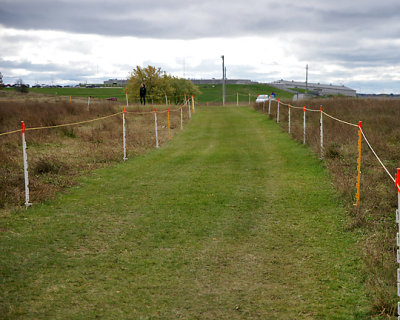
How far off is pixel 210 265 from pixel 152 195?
422 centimetres

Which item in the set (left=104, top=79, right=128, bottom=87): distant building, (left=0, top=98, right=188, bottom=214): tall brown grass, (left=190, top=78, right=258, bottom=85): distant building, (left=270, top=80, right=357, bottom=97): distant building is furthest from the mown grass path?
(left=190, top=78, right=258, bottom=85): distant building

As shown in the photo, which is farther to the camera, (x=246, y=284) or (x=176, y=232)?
(x=176, y=232)

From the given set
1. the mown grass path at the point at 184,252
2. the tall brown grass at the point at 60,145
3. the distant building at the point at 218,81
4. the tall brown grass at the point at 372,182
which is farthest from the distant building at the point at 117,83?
the mown grass path at the point at 184,252

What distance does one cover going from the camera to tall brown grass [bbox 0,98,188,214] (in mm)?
9922

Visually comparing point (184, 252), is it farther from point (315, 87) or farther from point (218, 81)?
point (218, 81)

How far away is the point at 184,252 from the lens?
6465mm

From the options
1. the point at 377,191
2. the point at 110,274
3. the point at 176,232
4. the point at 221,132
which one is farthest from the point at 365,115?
the point at 110,274

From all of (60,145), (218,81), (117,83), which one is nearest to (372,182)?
(60,145)

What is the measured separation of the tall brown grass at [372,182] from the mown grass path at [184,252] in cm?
22

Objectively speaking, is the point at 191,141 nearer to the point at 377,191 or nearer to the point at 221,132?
the point at 221,132

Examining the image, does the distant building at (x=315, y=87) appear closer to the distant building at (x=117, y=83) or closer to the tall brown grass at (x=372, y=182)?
the distant building at (x=117, y=83)

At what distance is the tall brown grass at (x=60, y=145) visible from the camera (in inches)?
391

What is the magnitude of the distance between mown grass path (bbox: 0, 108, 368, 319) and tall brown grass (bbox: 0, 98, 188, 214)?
2.27ft

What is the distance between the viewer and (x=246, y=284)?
5.39 meters
